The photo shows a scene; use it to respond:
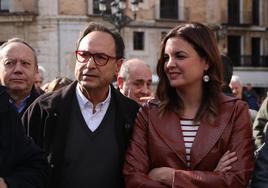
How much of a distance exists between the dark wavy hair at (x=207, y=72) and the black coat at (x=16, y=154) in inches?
35.1

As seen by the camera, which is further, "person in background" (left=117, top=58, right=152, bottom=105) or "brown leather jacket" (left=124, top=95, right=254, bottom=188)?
"person in background" (left=117, top=58, right=152, bottom=105)

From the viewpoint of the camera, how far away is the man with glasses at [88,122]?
158 inches

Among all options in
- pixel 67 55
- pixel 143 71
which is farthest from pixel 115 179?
pixel 67 55

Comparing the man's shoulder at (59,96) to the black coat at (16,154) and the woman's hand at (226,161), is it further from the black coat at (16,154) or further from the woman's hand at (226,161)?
the woman's hand at (226,161)

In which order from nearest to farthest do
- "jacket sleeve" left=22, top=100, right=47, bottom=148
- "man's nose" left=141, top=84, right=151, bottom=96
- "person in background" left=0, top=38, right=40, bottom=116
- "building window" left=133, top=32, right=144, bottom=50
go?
"jacket sleeve" left=22, top=100, right=47, bottom=148, "person in background" left=0, top=38, right=40, bottom=116, "man's nose" left=141, top=84, right=151, bottom=96, "building window" left=133, top=32, right=144, bottom=50

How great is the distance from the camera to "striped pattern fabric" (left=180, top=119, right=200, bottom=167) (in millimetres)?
3872

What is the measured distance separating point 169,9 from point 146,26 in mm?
2408

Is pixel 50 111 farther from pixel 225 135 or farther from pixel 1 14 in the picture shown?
pixel 1 14

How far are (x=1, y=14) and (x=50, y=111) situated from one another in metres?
27.1

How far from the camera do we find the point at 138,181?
385 centimetres

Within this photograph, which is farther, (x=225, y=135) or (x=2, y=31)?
(x=2, y=31)

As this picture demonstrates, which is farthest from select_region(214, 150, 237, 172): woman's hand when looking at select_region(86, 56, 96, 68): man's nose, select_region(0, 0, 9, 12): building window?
select_region(0, 0, 9, 12): building window

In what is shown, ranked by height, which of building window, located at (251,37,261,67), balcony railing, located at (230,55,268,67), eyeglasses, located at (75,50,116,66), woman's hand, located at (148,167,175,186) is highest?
eyeglasses, located at (75,50,116,66)

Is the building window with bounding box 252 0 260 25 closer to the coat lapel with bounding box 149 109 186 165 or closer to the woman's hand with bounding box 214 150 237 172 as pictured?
the coat lapel with bounding box 149 109 186 165
